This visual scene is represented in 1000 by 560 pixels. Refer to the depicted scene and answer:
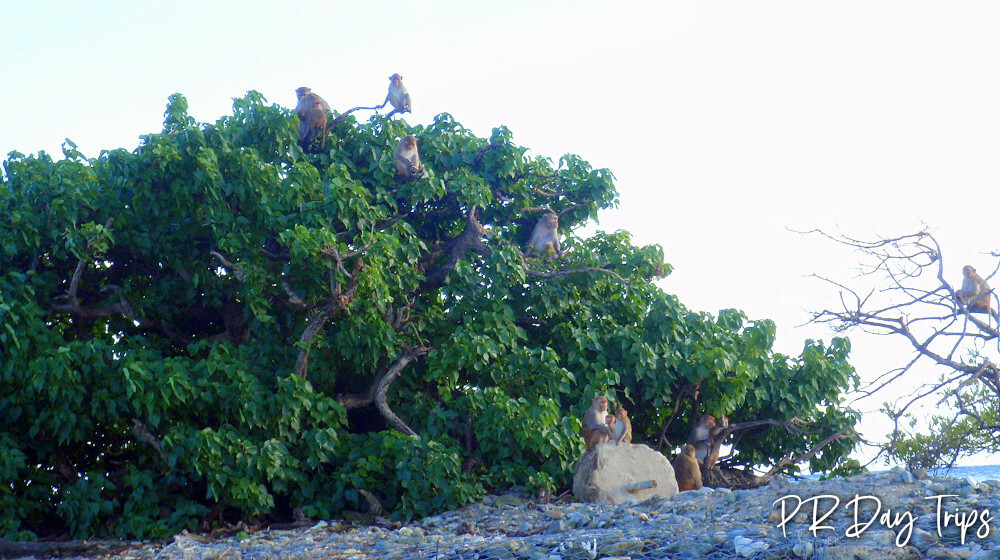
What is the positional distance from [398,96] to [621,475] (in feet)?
17.8

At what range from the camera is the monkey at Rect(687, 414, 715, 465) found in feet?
39.0

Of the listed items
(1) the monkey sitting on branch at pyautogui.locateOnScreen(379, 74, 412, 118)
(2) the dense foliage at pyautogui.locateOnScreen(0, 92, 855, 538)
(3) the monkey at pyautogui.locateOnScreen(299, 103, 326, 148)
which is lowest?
(2) the dense foliage at pyautogui.locateOnScreen(0, 92, 855, 538)

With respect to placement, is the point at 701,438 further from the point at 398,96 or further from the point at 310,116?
the point at 310,116

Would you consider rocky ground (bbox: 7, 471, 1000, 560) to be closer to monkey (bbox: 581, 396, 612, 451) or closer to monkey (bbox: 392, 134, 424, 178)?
monkey (bbox: 581, 396, 612, 451)

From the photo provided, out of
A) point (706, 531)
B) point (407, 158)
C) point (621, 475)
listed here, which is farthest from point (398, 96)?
point (706, 531)

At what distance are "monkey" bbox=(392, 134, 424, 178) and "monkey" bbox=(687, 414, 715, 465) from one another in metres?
4.55

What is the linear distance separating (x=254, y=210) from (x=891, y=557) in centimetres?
760

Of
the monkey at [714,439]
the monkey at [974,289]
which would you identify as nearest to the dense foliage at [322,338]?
the monkey at [714,439]

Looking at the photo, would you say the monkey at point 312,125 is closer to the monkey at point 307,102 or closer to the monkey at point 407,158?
the monkey at point 307,102

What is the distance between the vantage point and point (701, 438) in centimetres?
1191

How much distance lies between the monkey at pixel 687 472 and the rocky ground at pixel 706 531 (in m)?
2.09

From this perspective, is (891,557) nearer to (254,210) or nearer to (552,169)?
(254,210)

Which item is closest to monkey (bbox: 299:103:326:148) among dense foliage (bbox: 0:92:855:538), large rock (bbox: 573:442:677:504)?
dense foliage (bbox: 0:92:855:538)

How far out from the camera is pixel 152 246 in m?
11.0
